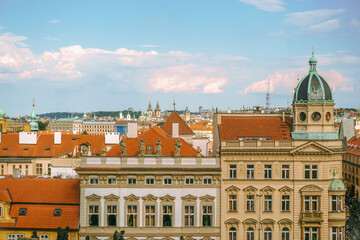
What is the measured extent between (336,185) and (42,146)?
192ft

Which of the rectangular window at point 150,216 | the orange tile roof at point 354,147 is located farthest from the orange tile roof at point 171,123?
the orange tile roof at point 354,147

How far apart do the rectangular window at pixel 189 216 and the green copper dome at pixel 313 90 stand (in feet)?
54.0

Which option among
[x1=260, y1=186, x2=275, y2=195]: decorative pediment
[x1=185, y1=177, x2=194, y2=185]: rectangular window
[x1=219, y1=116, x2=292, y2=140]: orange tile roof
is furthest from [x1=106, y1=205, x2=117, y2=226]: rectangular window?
[x1=260, y1=186, x2=275, y2=195]: decorative pediment

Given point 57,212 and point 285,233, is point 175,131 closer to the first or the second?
point 57,212

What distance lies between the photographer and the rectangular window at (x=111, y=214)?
5056 centimetres

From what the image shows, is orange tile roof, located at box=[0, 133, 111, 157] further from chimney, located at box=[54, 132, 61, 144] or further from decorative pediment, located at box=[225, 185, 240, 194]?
decorative pediment, located at box=[225, 185, 240, 194]

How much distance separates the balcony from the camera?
5031 cm

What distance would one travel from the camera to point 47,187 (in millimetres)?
52156

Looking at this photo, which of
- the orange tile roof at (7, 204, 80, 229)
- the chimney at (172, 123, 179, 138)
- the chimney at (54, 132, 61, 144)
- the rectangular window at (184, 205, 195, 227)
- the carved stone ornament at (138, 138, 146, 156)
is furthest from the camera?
the chimney at (54, 132, 61, 144)

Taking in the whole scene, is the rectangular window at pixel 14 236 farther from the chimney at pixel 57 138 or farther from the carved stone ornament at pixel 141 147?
the chimney at pixel 57 138

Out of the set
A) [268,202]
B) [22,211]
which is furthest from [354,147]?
[22,211]

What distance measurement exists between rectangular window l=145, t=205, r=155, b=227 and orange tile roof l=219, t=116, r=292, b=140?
Answer: 10883mm

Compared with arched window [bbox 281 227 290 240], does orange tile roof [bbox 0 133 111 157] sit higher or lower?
higher

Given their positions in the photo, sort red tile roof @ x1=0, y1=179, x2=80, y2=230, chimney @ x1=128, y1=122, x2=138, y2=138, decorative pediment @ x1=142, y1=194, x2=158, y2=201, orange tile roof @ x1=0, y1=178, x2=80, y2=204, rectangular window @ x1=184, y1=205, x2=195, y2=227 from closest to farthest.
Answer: red tile roof @ x1=0, y1=179, x2=80, y2=230
decorative pediment @ x1=142, y1=194, x2=158, y2=201
rectangular window @ x1=184, y1=205, x2=195, y2=227
orange tile roof @ x1=0, y1=178, x2=80, y2=204
chimney @ x1=128, y1=122, x2=138, y2=138
